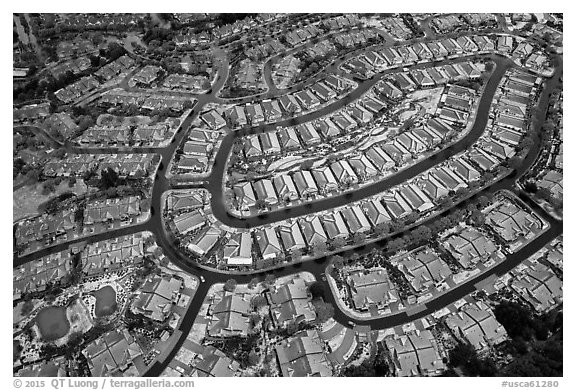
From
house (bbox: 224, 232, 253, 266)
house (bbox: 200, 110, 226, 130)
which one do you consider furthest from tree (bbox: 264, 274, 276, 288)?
house (bbox: 200, 110, 226, 130)

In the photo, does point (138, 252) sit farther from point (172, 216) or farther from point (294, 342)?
point (294, 342)

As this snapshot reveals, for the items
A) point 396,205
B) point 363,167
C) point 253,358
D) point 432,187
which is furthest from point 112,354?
point 432,187

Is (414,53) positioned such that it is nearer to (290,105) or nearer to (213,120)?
(290,105)

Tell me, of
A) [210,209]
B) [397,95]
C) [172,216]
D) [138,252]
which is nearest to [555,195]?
[397,95]

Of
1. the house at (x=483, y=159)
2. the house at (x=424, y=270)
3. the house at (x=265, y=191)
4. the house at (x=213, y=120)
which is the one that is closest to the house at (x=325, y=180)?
the house at (x=265, y=191)

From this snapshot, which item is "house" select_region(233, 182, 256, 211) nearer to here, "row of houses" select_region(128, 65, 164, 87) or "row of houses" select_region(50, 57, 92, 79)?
"row of houses" select_region(128, 65, 164, 87)

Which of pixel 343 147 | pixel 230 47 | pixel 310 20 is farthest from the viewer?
pixel 310 20
